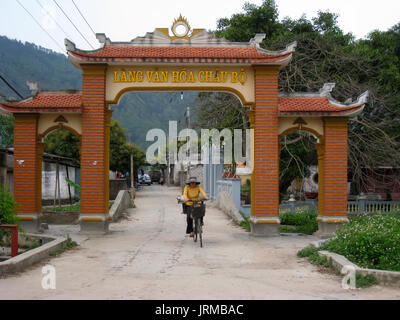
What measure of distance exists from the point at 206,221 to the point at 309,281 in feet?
35.4

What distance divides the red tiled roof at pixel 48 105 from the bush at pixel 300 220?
7.92 meters

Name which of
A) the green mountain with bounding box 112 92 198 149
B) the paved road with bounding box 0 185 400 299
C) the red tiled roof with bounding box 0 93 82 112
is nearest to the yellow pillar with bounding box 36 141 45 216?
the red tiled roof with bounding box 0 93 82 112

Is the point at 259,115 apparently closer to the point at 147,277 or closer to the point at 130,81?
the point at 130,81

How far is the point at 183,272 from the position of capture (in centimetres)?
821

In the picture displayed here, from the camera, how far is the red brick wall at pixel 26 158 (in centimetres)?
1377

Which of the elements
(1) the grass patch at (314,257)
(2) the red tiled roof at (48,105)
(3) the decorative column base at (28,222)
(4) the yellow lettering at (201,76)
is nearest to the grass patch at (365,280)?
(1) the grass patch at (314,257)

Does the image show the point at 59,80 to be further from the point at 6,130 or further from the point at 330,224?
the point at 330,224

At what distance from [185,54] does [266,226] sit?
555 cm

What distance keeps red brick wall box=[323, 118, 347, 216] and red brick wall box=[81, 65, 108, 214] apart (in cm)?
655

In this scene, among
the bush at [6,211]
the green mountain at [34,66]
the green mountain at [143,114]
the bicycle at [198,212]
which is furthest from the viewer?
the green mountain at [143,114]

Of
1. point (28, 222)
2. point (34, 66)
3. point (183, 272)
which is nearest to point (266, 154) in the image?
point (183, 272)

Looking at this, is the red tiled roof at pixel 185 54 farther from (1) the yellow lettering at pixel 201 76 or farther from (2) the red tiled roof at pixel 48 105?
(2) the red tiled roof at pixel 48 105

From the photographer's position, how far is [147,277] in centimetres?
771

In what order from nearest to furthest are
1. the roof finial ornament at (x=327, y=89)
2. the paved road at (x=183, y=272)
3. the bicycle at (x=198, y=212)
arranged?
the paved road at (x=183, y=272) → the bicycle at (x=198, y=212) → the roof finial ornament at (x=327, y=89)
